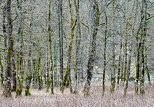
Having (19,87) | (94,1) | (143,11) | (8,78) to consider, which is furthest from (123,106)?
(19,87)

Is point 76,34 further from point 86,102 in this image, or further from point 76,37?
point 86,102

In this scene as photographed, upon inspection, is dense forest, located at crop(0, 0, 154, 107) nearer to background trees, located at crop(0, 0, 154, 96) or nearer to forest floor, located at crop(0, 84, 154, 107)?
background trees, located at crop(0, 0, 154, 96)

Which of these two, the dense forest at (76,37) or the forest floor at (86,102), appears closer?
the forest floor at (86,102)

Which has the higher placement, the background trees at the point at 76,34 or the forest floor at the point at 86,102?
the background trees at the point at 76,34

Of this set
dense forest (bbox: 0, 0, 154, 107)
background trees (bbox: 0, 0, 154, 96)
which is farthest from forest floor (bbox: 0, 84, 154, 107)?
background trees (bbox: 0, 0, 154, 96)

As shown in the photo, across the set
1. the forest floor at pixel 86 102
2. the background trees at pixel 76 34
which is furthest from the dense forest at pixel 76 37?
the forest floor at pixel 86 102

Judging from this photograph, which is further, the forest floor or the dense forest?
the dense forest

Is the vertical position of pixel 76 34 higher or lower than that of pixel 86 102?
higher

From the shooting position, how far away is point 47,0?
22.2 meters

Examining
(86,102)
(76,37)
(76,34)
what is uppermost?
(76,34)

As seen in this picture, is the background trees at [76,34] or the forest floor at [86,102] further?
the background trees at [76,34]

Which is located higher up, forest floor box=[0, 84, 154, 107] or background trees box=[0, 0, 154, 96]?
background trees box=[0, 0, 154, 96]

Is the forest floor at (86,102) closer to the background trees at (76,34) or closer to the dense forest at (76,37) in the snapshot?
the dense forest at (76,37)

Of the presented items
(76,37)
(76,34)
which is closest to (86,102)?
(76,37)
